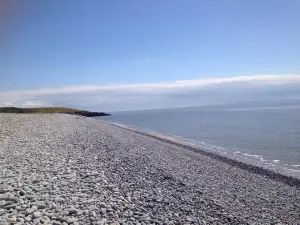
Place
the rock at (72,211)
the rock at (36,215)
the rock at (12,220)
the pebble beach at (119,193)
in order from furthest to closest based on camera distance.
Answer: the pebble beach at (119,193)
the rock at (72,211)
the rock at (36,215)
the rock at (12,220)

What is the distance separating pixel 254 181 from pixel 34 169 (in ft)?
49.0

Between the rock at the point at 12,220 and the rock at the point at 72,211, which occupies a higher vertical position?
the rock at the point at 12,220

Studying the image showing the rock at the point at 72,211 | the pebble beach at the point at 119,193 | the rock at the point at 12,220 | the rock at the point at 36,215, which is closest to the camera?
the rock at the point at 12,220

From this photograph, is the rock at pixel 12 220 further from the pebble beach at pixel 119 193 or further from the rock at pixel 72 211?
the rock at pixel 72 211

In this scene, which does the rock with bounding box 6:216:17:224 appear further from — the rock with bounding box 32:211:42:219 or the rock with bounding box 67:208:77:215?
the rock with bounding box 67:208:77:215

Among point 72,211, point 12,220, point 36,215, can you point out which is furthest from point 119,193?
point 12,220

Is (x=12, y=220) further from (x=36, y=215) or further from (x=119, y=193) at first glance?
(x=119, y=193)

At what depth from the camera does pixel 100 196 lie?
388 inches

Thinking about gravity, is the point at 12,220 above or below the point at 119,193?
above

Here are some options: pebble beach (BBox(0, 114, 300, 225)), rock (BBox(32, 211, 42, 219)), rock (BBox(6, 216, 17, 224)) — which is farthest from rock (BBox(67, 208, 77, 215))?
rock (BBox(6, 216, 17, 224))

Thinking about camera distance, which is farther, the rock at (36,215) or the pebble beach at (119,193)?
the pebble beach at (119,193)

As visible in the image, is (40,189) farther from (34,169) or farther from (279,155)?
(279,155)

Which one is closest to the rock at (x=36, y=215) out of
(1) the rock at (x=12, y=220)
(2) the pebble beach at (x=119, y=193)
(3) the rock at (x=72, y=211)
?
(2) the pebble beach at (x=119, y=193)

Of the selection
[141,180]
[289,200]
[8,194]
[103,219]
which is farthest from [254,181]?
[8,194]
